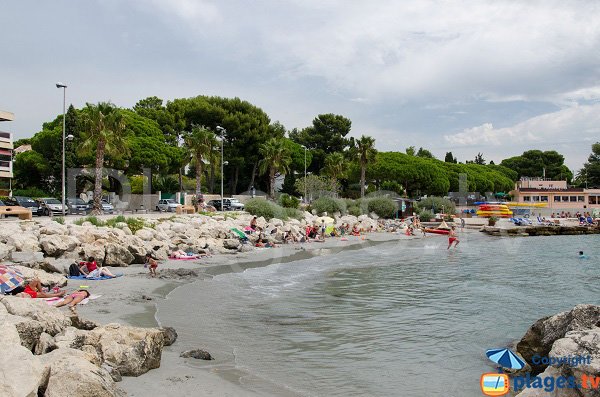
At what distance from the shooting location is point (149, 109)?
63.3 m

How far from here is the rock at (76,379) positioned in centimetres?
586

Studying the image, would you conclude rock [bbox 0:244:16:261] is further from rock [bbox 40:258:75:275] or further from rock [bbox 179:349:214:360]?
rock [bbox 179:349:214:360]

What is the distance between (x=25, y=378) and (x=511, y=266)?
86.8 ft

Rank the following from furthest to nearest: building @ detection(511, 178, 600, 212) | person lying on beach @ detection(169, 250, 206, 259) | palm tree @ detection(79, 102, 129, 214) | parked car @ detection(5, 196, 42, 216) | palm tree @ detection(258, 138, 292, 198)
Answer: building @ detection(511, 178, 600, 212)
palm tree @ detection(258, 138, 292, 198)
parked car @ detection(5, 196, 42, 216)
palm tree @ detection(79, 102, 129, 214)
person lying on beach @ detection(169, 250, 206, 259)

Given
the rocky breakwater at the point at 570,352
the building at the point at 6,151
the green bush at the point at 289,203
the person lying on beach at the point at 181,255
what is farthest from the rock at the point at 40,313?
the building at the point at 6,151

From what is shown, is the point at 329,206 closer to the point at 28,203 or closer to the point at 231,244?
the point at 231,244

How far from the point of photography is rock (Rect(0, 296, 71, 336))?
8.63 meters

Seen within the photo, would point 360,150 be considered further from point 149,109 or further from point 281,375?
point 281,375

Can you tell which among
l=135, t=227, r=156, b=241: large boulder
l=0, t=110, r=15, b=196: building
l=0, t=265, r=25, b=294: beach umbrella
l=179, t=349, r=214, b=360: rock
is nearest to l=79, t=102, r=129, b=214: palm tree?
l=135, t=227, r=156, b=241: large boulder

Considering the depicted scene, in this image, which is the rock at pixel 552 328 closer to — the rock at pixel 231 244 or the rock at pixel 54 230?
the rock at pixel 231 244

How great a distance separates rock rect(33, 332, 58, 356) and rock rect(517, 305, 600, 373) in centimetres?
828

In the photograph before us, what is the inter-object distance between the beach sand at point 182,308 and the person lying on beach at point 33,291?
98cm

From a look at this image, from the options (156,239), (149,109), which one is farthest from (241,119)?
(156,239)

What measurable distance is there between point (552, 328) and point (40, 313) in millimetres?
9542
